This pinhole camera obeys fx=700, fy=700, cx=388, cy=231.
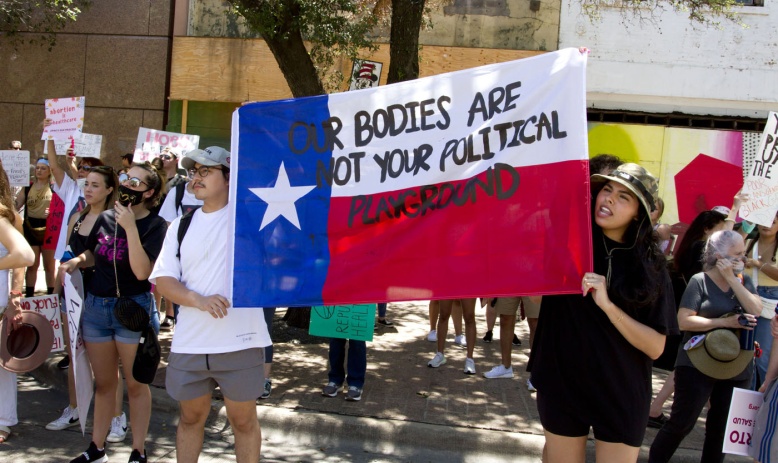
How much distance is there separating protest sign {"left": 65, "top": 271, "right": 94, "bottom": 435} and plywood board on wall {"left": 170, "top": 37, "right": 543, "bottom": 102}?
27.6 ft

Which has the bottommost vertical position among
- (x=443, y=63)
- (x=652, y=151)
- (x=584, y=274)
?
(x=584, y=274)


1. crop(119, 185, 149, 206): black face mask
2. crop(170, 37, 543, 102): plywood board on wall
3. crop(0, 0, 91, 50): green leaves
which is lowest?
crop(119, 185, 149, 206): black face mask

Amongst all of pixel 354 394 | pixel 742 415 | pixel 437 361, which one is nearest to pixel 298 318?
pixel 437 361

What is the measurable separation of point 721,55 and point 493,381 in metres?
8.69

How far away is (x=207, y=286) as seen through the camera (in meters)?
3.74

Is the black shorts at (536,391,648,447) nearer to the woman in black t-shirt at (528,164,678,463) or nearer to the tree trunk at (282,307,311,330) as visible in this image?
the woman in black t-shirt at (528,164,678,463)

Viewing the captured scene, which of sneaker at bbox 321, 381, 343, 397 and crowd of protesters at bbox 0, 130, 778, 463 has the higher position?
crowd of protesters at bbox 0, 130, 778, 463

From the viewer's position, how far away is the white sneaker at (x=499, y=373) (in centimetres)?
681

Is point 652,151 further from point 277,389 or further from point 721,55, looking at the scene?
point 277,389

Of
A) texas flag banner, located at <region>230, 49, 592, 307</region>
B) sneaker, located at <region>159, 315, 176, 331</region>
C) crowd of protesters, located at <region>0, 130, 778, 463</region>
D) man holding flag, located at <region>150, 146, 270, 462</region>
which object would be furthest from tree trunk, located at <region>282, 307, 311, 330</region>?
texas flag banner, located at <region>230, 49, 592, 307</region>

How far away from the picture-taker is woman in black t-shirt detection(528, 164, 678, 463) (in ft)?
9.93

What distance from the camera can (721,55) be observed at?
12344 millimetres

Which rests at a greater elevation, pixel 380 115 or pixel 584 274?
pixel 380 115

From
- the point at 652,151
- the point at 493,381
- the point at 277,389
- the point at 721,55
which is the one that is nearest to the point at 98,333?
the point at 277,389
